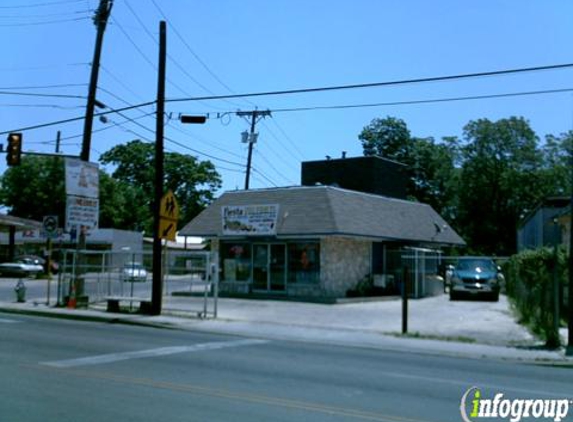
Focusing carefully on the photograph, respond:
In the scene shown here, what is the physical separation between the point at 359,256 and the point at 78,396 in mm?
23779

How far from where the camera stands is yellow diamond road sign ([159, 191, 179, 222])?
72.2 feet

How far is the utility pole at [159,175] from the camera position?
2173 centimetres

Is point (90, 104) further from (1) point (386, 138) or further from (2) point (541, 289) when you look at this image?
(1) point (386, 138)

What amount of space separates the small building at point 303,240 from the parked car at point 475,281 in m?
2.34

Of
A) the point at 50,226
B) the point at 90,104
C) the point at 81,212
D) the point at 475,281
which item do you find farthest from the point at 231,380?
the point at 475,281

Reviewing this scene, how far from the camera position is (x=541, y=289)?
58.9 ft

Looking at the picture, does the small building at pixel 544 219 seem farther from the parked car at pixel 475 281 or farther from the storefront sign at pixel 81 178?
the storefront sign at pixel 81 178

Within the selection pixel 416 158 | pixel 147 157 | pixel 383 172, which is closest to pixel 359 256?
pixel 383 172

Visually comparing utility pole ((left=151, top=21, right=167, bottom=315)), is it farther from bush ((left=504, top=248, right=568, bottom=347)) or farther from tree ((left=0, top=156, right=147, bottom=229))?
tree ((left=0, top=156, right=147, bottom=229))

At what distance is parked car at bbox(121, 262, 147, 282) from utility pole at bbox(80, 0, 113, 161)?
427 cm

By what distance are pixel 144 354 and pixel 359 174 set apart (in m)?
28.8

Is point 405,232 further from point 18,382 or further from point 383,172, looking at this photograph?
point 18,382

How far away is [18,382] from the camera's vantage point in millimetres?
9461

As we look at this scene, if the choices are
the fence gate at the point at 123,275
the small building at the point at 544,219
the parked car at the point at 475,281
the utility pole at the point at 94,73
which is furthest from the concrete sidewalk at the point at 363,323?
the small building at the point at 544,219
